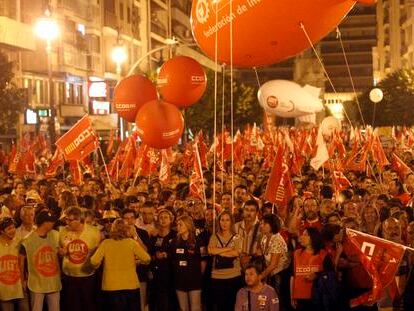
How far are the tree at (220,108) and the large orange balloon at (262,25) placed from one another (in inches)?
1458

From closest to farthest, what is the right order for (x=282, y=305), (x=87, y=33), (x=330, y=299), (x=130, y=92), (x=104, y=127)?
1. (x=330, y=299)
2. (x=282, y=305)
3. (x=130, y=92)
4. (x=104, y=127)
5. (x=87, y=33)

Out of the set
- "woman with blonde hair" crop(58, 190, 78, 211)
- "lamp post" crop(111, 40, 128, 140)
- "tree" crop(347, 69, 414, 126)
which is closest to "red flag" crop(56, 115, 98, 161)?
"woman with blonde hair" crop(58, 190, 78, 211)

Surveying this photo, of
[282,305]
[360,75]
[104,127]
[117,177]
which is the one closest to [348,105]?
[360,75]

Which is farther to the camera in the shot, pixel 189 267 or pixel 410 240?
pixel 189 267

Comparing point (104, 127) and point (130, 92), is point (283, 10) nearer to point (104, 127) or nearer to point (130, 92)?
point (130, 92)

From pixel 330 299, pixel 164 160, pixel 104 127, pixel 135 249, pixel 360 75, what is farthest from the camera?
pixel 360 75

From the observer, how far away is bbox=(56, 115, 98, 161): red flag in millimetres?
17594

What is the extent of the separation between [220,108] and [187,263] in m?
52.4

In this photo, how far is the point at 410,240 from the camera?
9.75m

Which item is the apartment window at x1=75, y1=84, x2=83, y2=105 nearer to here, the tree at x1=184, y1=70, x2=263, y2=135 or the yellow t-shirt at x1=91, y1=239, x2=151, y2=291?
the tree at x1=184, y1=70, x2=263, y2=135

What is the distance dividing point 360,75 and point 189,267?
13621 cm

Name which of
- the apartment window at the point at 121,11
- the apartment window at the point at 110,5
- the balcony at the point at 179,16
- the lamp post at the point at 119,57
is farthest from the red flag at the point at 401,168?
the balcony at the point at 179,16

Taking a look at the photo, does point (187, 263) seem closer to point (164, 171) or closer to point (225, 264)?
point (225, 264)

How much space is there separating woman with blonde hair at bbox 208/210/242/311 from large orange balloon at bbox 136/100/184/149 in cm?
449
